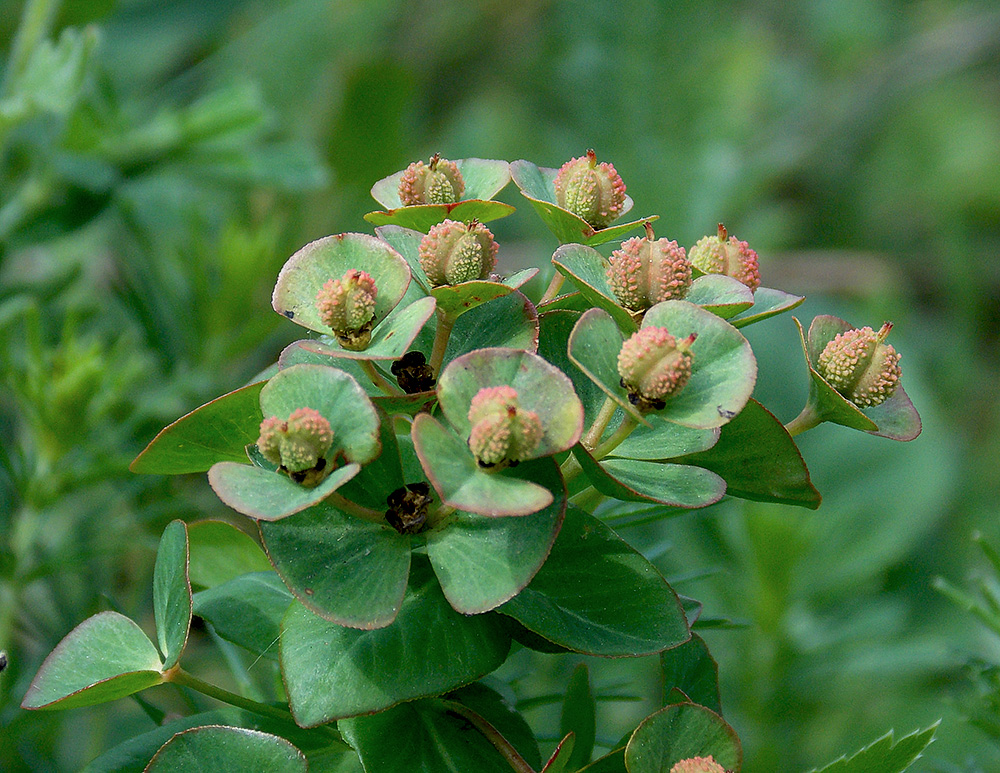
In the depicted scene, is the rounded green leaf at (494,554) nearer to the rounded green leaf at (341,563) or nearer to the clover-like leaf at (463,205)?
the rounded green leaf at (341,563)

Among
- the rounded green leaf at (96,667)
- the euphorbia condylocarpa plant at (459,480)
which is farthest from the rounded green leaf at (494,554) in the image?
the rounded green leaf at (96,667)

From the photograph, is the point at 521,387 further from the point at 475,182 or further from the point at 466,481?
the point at 475,182

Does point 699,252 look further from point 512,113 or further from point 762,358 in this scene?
point 512,113

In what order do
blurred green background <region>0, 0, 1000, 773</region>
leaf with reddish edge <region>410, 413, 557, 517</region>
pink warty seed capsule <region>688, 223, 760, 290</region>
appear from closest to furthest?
leaf with reddish edge <region>410, 413, 557, 517</region>, pink warty seed capsule <region>688, 223, 760, 290</region>, blurred green background <region>0, 0, 1000, 773</region>

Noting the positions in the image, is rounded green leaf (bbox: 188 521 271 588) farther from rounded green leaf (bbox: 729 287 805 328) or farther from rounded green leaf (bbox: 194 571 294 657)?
rounded green leaf (bbox: 729 287 805 328)

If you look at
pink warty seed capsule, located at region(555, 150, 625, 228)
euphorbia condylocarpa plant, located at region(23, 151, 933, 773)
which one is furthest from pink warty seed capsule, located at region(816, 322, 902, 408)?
pink warty seed capsule, located at region(555, 150, 625, 228)
